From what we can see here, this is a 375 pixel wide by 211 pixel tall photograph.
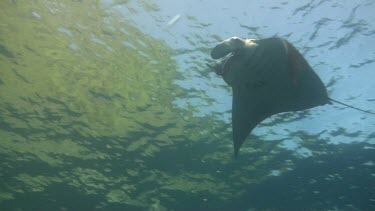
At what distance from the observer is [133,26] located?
9.52 m

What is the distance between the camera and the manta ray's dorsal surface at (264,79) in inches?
227

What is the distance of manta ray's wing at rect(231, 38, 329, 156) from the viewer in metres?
5.77

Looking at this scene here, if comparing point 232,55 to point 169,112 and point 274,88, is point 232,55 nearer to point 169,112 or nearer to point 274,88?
point 274,88

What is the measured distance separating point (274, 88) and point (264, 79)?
25cm

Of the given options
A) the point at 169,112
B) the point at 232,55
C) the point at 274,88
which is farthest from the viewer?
the point at 169,112

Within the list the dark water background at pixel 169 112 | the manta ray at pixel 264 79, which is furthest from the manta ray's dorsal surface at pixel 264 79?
the dark water background at pixel 169 112

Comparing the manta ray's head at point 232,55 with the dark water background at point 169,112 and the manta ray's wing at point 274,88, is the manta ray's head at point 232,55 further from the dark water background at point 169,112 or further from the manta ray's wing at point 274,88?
the dark water background at point 169,112

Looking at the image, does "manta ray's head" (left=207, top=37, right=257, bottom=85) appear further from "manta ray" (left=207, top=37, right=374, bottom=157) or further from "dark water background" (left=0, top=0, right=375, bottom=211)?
"dark water background" (left=0, top=0, right=375, bottom=211)

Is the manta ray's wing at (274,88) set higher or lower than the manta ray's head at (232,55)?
lower

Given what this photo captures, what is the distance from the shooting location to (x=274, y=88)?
20.4 feet

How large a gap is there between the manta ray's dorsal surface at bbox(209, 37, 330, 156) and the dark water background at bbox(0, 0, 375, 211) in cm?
271

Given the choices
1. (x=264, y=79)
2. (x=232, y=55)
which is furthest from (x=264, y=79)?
(x=232, y=55)

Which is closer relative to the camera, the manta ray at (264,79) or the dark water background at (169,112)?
the manta ray at (264,79)

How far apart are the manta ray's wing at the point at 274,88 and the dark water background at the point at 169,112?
271cm
